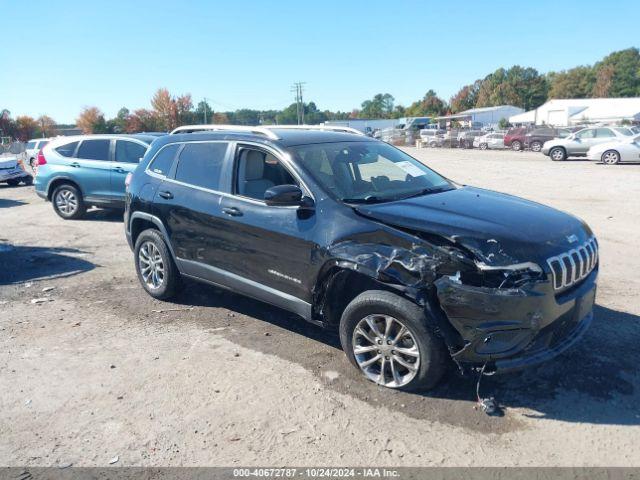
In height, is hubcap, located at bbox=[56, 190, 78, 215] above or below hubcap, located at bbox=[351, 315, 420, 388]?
above

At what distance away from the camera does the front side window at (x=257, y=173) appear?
15.7 feet

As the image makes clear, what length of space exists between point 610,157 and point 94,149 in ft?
65.6

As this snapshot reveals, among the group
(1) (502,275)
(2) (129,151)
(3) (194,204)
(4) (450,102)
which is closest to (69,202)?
(2) (129,151)

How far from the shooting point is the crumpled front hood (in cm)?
359

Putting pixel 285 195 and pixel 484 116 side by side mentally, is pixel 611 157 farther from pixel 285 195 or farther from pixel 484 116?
pixel 484 116

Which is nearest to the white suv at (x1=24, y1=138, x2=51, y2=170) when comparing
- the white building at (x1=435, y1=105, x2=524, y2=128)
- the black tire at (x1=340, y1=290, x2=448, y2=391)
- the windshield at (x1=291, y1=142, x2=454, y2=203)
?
the windshield at (x1=291, y1=142, x2=454, y2=203)

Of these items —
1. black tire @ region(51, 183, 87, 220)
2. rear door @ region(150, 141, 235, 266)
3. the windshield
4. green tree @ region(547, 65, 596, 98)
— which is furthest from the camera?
green tree @ region(547, 65, 596, 98)

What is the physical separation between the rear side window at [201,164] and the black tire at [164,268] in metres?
0.75

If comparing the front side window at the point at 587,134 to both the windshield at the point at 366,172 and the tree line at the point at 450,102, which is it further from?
the tree line at the point at 450,102

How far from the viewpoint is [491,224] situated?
3.85m

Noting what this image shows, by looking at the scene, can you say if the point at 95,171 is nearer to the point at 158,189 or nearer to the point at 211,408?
the point at 158,189

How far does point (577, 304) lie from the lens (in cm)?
382

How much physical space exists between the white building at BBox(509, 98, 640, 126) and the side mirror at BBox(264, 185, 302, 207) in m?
64.7

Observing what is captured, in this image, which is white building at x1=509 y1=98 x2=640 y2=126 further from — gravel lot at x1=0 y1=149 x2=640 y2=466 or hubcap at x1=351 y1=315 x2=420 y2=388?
hubcap at x1=351 y1=315 x2=420 y2=388
